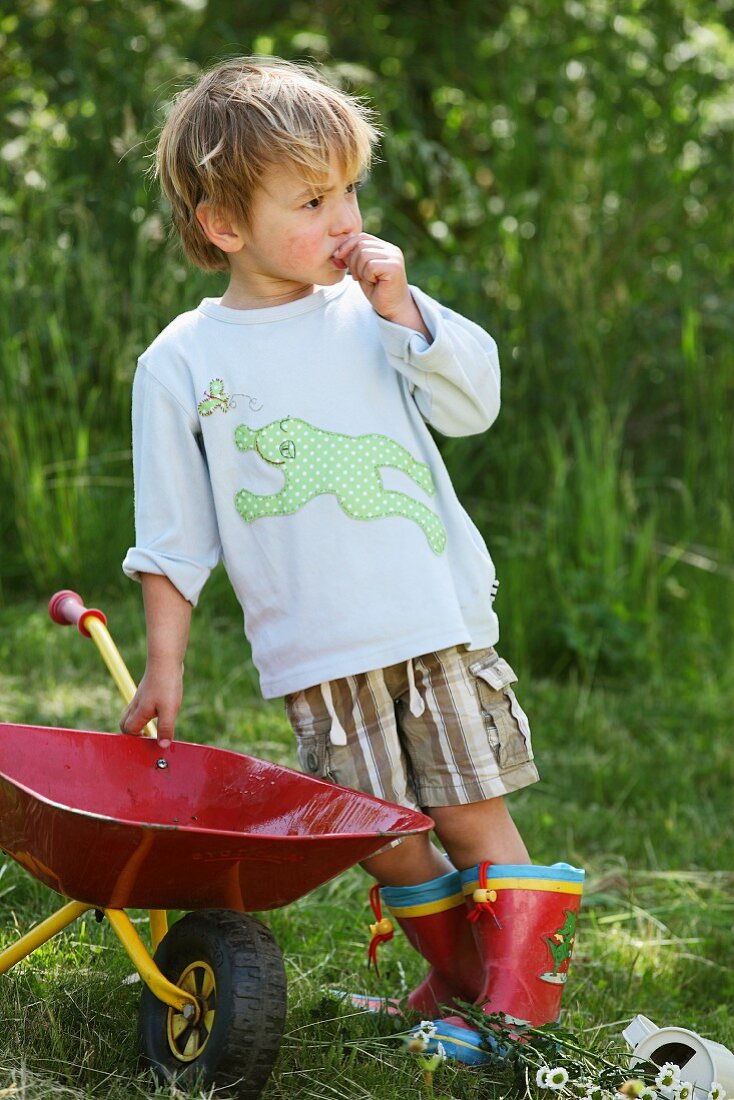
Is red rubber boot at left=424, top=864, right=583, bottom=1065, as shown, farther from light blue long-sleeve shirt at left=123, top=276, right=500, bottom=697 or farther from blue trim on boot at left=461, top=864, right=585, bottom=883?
light blue long-sleeve shirt at left=123, top=276, right=500, bottom=697

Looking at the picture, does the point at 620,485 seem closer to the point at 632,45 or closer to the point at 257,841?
the point at 632,45

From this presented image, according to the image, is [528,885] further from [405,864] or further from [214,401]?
[214,401]

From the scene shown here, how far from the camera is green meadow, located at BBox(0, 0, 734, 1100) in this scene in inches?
95.7

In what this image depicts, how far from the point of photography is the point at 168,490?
204 cm

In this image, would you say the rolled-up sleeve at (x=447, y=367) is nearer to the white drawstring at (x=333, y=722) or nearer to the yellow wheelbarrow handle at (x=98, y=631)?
the white drawstring at (x=333, y=722)

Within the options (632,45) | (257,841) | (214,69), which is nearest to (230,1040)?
(257,841)

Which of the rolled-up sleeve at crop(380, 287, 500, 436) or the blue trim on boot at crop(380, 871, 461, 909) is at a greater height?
the rolled-up sleeve at crop(380, 287, 500, 436)

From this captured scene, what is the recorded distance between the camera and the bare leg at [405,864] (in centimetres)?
218

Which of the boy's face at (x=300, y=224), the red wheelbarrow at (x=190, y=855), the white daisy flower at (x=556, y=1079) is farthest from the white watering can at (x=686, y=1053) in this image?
the boy's face at (x=300, y=224)

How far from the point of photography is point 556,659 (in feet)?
13.5

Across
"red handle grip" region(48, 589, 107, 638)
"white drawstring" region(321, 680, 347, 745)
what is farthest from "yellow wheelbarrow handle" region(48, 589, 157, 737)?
"white drawstring" region(321, 680, 347, 745)

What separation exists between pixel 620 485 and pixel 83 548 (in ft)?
6.02

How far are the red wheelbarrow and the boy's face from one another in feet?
2.46

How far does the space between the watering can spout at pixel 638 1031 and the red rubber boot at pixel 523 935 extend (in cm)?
15
